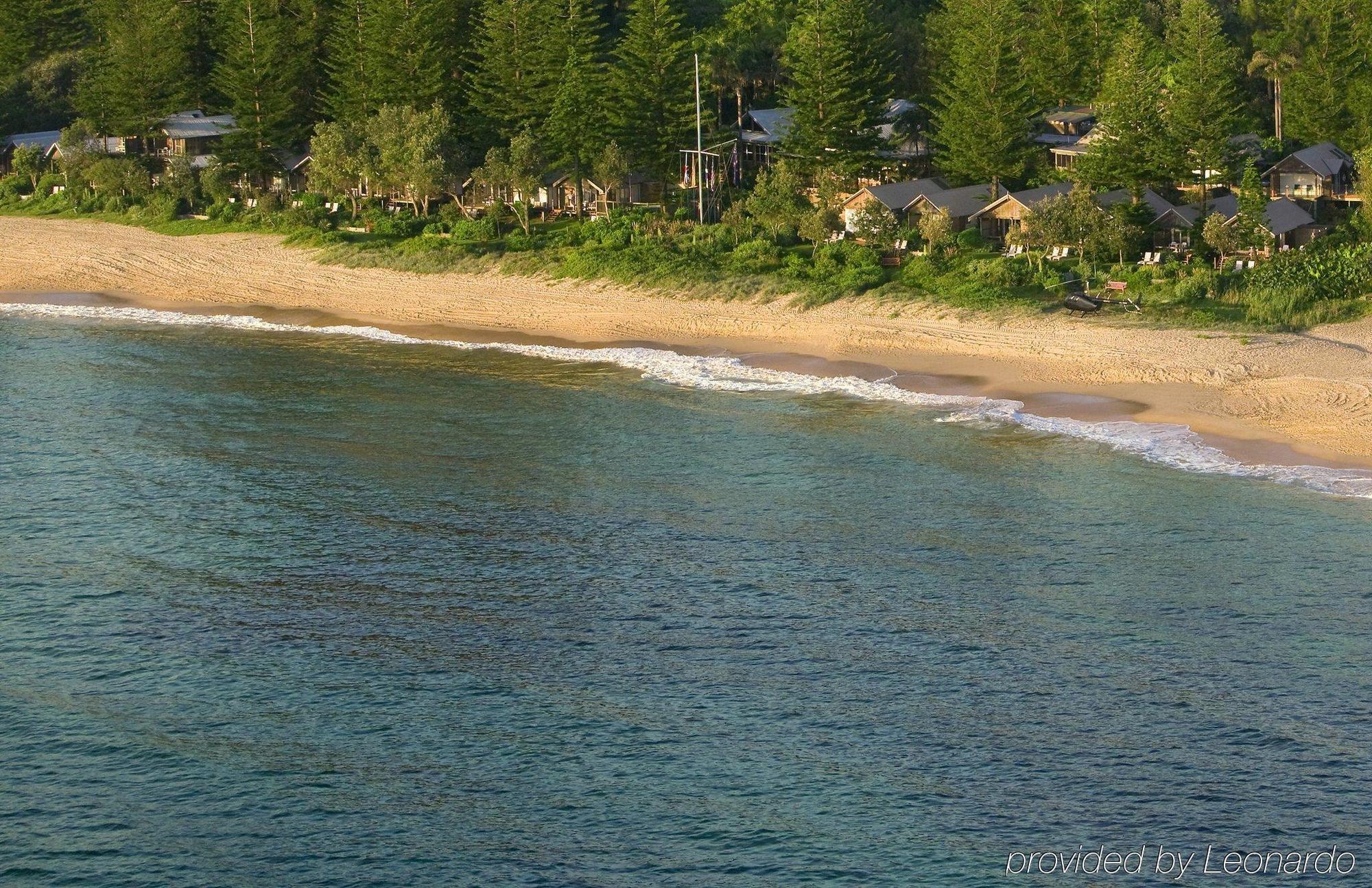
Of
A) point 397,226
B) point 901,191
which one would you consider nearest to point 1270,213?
point 901,191

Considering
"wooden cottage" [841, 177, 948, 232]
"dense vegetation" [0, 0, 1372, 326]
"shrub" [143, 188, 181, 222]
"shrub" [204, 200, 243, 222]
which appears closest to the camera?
"dense vegetation" [0, 0, 1372, 326]

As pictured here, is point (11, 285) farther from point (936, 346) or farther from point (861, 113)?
point (936, 346)

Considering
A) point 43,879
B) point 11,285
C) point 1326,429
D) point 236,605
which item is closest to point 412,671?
point 236,605

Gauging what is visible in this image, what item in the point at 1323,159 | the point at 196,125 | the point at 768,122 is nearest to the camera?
the point at 1323,159

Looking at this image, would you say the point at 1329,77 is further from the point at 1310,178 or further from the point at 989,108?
the point at 989,108

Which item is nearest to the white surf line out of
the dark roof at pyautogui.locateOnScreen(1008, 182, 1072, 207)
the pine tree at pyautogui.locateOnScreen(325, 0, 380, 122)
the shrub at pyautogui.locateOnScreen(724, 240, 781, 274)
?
the shrub at pyautogui.locateOnScreen(724, 240, 781, 274)

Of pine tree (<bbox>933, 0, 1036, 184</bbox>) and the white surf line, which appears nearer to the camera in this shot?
the white surf line

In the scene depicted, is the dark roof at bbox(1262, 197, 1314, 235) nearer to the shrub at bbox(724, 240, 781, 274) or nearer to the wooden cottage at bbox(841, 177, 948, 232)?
the wooden cottage at bbox(841, 177, 948, 232)
